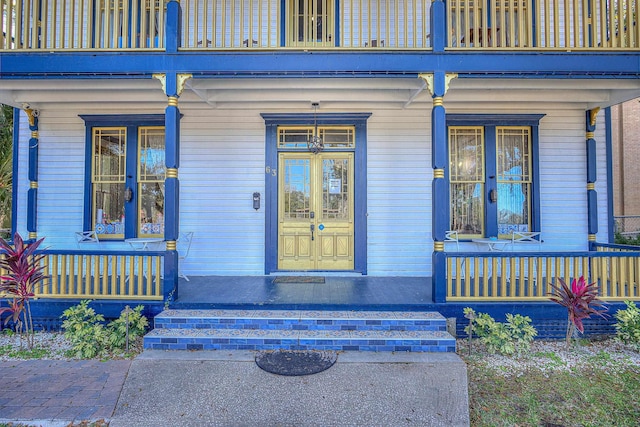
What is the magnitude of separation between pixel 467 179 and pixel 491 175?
0.39 meters

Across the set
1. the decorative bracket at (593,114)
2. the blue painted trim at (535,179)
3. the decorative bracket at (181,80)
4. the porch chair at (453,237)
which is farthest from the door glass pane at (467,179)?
the decorative bracket at (181,80)

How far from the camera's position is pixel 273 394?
2.97 meters

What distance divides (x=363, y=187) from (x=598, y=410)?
3991 mm

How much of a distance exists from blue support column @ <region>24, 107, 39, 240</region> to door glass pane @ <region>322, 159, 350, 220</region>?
4841 millimetres

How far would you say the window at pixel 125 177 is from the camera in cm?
597

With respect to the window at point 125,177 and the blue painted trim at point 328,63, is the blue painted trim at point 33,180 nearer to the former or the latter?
the window at point 125,177

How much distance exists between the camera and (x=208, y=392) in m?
3.01

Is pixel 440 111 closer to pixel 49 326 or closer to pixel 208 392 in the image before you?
pixel 208 392

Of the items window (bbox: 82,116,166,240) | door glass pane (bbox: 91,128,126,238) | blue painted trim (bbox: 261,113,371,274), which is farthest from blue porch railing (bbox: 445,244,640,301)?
door glass pane (bbox: 91,128,126,238)

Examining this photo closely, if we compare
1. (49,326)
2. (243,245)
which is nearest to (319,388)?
(243,245)

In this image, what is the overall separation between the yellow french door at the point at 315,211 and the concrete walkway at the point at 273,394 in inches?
99.1

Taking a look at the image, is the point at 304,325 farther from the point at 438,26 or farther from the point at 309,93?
the point at 438,26

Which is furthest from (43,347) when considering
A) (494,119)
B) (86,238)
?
(494,119)

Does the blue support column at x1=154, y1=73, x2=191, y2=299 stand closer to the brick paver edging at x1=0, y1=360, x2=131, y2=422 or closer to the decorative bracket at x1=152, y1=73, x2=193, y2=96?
the decorative bracket at x1=152, y1=73, x2=193, y2=96
